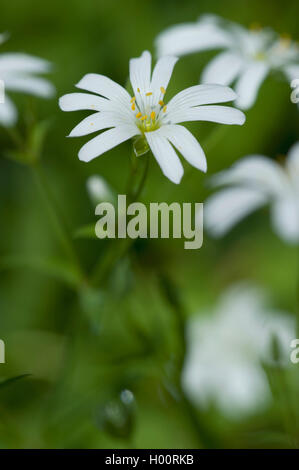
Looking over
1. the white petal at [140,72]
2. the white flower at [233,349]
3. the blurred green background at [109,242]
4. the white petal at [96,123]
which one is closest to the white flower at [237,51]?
the white petal at [140,72]

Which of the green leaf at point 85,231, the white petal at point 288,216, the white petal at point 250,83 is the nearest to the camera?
the green leaf at point 85,231

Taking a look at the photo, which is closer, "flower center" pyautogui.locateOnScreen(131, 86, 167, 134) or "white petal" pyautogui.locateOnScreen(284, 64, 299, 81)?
"flower center" pyautogui.locateOnScreen(131, 86, 167, 134)

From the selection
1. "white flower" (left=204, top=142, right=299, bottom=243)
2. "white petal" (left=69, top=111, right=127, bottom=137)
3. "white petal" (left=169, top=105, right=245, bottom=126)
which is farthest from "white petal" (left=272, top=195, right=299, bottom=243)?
"white petal" (left=69, top=111, right=127, bottom=137)

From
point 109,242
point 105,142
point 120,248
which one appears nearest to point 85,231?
point 120,248

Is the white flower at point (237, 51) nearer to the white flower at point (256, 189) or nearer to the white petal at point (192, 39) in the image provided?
the white petal at point (192, 39)

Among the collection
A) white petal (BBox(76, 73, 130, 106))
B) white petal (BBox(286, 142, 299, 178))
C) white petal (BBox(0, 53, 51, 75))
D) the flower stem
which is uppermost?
white petal (BBox(0, 53, 51, 75))

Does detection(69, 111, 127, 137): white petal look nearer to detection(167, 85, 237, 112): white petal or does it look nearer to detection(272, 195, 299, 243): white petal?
detection(167, 85, 237, 112): white petal
